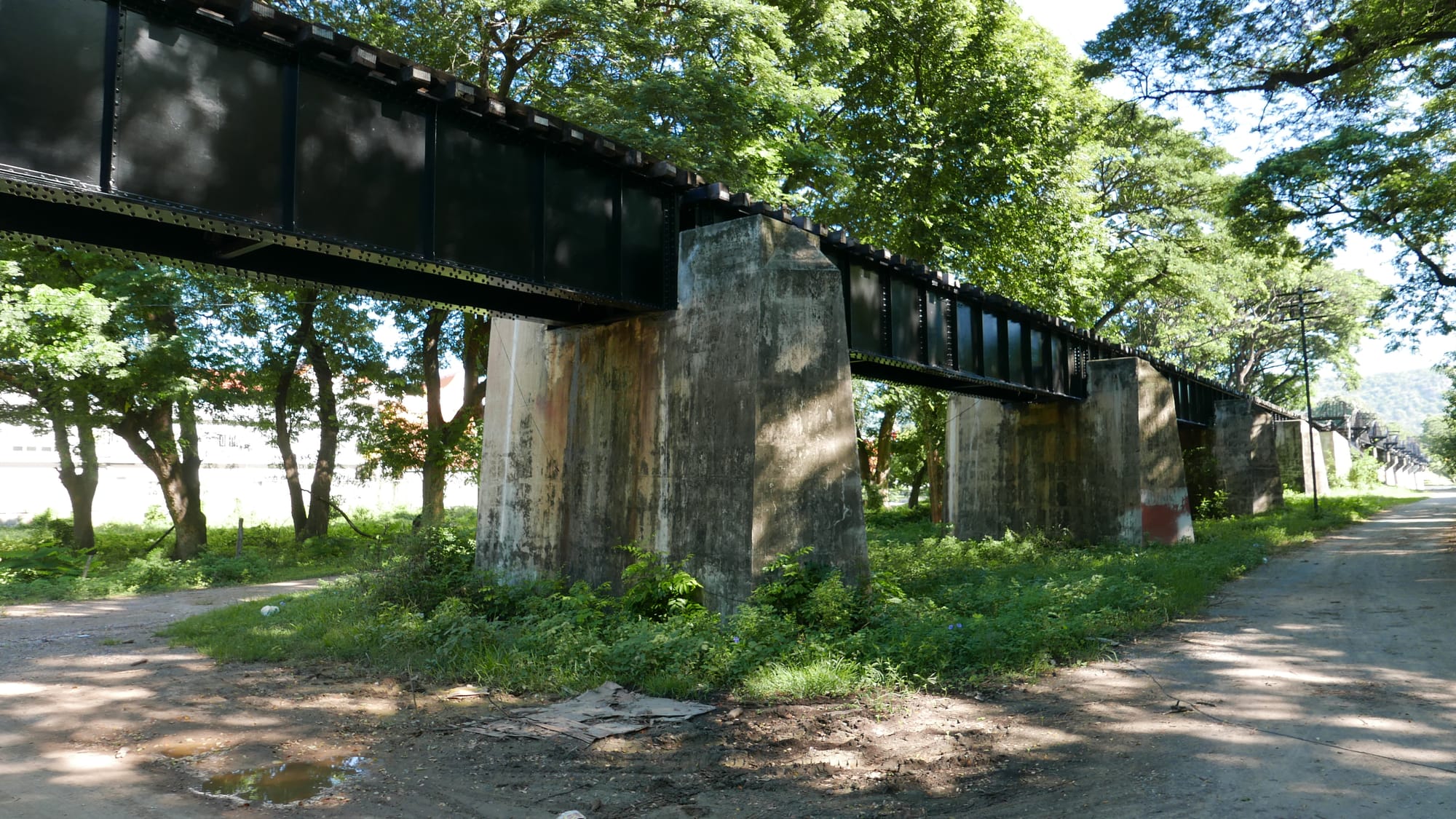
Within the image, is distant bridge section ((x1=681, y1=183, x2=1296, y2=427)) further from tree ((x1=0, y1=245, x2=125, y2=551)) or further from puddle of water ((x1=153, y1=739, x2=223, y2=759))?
tree ((x1=0, y1=245, x2=125, y2=551))

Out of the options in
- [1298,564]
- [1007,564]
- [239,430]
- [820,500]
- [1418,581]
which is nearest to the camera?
[820,500]

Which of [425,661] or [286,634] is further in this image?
[286,634]

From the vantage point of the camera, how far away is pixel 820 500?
35.4 ft

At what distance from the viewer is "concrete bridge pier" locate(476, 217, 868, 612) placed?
10.4 metres

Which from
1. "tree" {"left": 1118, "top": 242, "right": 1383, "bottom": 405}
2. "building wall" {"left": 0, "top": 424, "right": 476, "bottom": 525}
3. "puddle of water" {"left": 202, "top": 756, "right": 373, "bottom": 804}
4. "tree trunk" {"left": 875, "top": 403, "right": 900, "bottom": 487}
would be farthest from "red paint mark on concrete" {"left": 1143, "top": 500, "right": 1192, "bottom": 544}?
"building wall" {"left": 0, "top": 424, "right": 476, "bottom": 525}

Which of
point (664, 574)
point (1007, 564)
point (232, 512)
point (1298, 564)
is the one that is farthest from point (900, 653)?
point (232, 512)

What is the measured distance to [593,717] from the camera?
7.56 meters

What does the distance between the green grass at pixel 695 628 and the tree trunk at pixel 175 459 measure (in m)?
10.7

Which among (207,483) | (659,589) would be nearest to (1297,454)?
(659,589)

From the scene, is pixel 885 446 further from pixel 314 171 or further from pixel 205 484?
pixel 205 484

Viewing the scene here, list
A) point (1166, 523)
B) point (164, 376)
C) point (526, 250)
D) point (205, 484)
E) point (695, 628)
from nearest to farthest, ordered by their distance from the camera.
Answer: point (695, 628) < point (526, 250) < point (164, 376) < point (1166, 523) < point (205, 484)

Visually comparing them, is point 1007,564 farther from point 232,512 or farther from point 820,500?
point 232,512

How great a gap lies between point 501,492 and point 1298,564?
692 inches

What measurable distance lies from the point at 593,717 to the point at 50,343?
16904mm
